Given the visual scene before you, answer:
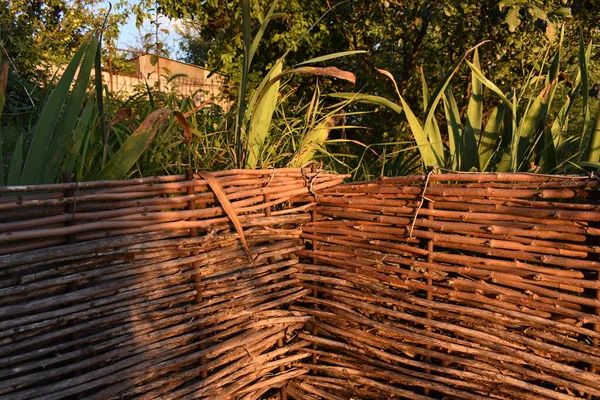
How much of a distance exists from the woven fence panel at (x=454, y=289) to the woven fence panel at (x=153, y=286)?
19 cm

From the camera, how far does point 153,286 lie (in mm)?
2301

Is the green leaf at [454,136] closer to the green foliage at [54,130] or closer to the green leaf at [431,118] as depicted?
the green leaf at [431,118]

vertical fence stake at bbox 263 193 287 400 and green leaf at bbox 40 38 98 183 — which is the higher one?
green leaf at bbox 40 38 98 183

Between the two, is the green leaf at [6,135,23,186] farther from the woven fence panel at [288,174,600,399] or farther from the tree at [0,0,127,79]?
the tree at [0,0,127,79]

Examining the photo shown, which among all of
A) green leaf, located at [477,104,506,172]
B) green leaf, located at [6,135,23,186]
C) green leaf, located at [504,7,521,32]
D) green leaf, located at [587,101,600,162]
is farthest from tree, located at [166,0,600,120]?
green leaf, located at [6,135,23,186]

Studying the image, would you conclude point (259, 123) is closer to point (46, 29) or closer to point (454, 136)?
point (454, 136)

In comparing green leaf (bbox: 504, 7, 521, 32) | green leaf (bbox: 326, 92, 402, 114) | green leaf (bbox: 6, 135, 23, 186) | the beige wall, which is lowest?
green leaf (bbox: 6, 135, 23, 186)

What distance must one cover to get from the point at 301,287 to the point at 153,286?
97 cm

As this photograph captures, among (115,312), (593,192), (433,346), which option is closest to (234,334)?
(115,312)

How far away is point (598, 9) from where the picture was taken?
3.94 metres

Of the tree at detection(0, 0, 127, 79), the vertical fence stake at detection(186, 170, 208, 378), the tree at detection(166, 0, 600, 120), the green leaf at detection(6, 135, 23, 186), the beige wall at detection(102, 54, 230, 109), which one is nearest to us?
the green leaf at detection(6, 135, 23, 186)

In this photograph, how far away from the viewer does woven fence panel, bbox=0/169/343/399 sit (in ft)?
6.28

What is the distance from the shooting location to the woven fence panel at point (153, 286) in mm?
1915

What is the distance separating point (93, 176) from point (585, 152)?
223 centimetres
